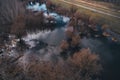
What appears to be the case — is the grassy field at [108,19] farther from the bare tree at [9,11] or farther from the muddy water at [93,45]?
the bare tree at [9,11]

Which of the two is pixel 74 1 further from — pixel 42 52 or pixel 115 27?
pixel 42 52

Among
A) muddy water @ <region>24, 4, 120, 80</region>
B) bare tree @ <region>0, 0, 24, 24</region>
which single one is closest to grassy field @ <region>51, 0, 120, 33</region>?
muddy water @ <region>24, 4, 120, 80</region>

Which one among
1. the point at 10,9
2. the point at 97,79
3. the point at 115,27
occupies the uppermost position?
the point at 10,9

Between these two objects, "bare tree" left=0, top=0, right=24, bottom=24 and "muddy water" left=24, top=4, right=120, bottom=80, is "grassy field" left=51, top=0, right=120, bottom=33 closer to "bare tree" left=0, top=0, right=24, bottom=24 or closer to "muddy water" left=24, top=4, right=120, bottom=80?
"muddy water" left=24, top=4, right=120, bottom=80

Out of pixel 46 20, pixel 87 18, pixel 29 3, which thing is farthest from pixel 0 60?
pixel 29 3

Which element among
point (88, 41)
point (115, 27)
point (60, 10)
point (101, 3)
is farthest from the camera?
point (101, 3)

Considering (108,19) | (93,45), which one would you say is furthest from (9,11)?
(108,19)

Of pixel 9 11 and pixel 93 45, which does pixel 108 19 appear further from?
pixel 9 11

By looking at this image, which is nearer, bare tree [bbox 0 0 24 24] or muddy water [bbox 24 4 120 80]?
muddy water [bbox 24 4 120 80]

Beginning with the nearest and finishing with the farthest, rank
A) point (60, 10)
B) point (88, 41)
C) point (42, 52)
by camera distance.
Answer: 1. point (42, 52)
2. point (88, 41)
3. point (60, 10)

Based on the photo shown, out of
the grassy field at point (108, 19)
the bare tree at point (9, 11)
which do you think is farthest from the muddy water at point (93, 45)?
the bare tree at point (9, 11)

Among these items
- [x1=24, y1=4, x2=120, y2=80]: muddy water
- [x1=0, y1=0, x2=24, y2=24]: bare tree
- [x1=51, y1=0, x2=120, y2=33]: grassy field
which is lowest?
[x1=24, y1=4, x2=120, y2=80]: muddy water
